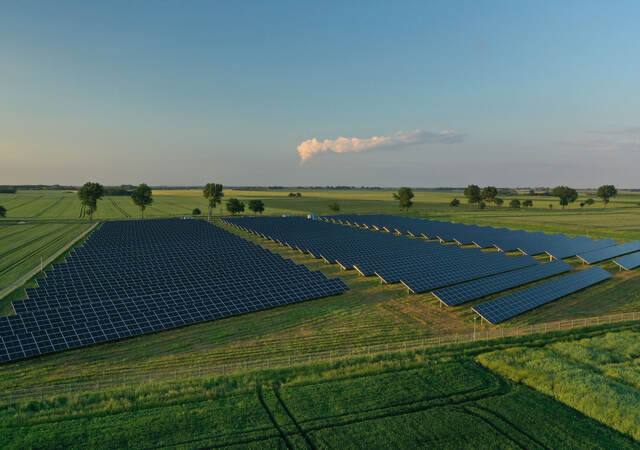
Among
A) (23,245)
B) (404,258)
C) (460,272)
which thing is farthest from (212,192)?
(460,272)

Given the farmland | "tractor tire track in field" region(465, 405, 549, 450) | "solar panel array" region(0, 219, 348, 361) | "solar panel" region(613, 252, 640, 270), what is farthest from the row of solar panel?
"tractor tire track in field" region(465, 405, 549, 450)

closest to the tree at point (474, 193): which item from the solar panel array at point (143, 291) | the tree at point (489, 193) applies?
the tree at point (489, 193)

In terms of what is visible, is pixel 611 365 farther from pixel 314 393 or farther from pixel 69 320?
pixel 69 320

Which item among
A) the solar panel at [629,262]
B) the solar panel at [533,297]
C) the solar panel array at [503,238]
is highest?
the solar panel array at [503,238]

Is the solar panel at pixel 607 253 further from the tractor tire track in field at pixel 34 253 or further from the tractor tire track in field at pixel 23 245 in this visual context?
the tractor tire track in field at pixel 23 245

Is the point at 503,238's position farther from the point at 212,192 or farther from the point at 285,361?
the point at 212,192

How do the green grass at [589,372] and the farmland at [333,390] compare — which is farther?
the green grass at [589,372]
